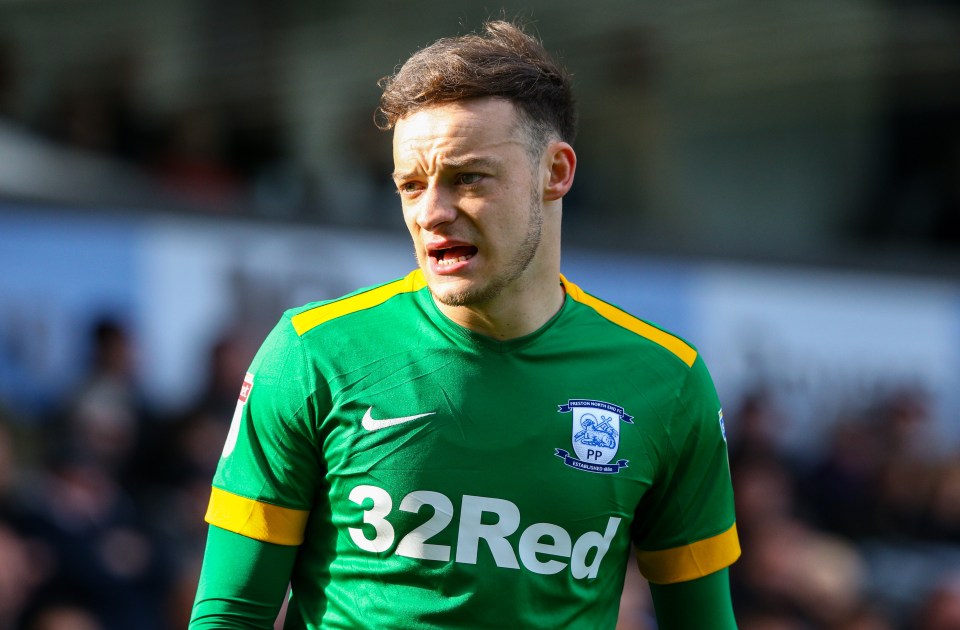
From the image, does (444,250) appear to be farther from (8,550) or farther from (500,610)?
(8,550)

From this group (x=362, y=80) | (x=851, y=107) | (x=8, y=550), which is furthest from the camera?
(x=851, y=107)

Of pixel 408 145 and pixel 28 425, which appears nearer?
pixel 408 145

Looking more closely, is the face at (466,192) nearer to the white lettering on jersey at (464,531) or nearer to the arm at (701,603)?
the white lettering on jersey at (464,531)

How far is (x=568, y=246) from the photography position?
26.0 feet

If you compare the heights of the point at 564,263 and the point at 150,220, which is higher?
the point at 150,220

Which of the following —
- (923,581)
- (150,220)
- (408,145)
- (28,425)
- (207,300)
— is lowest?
(923,581)

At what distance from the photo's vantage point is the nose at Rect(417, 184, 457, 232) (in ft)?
8.28

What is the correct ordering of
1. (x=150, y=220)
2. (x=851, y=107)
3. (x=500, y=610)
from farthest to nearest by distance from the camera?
(x=851, y=107) < (x=150, y=220) < (x=500, y=610)

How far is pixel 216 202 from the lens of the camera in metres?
7.05

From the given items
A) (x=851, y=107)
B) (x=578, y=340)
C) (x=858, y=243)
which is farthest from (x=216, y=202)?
(x=851, y=107)

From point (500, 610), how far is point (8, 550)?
3790 mm

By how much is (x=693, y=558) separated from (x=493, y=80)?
107 cm

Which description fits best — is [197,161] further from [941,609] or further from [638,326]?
[638,326]

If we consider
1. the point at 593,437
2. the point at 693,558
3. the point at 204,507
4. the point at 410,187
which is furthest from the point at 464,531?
the point at 204,507
